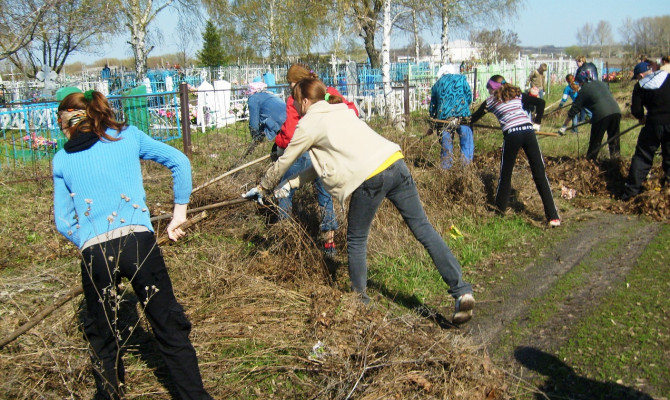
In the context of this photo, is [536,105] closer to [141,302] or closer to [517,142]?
[517,142]

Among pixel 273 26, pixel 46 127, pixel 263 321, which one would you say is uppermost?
pixel 273 26

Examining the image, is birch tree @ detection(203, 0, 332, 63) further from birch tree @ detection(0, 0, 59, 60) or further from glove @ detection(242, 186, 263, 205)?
glove @ detection(242, 186, 263, 205)

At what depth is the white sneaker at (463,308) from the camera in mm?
3504

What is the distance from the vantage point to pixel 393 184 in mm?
3383

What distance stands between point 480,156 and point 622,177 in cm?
187

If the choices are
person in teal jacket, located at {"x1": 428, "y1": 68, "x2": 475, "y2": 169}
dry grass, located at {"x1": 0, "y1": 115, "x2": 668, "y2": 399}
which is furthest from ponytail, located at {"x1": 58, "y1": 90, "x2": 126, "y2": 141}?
person in teal jacket, located at {"x1": 428, "y1": 68, "x2": 475, "y2": 169}

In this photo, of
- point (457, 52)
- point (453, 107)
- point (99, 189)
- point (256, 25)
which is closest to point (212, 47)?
point (256, 25)

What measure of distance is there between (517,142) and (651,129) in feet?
6.43

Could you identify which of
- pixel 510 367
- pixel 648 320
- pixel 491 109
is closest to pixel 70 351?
pixel 510 367

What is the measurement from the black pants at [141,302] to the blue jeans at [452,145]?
427cm

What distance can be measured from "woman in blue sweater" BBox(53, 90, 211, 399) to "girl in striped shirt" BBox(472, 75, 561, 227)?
13.7ft

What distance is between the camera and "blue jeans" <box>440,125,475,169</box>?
628 cm

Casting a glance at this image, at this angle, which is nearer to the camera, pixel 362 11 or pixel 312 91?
pixel 312 91

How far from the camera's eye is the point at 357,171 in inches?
131
